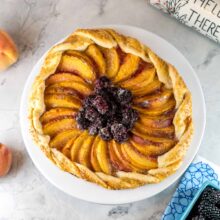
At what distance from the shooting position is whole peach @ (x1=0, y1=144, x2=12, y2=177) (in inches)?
66.6

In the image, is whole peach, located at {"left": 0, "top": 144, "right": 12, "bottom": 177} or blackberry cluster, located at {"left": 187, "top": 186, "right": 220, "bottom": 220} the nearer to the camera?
blackberry cluster, located at {"left": 187, "top": 186, "right": 220, "bottom": 220}

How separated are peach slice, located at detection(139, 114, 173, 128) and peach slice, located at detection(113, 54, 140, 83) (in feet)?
0.34

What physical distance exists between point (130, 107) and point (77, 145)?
6.4 inches

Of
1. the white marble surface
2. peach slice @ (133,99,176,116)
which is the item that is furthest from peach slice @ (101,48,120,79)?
the white marble surface

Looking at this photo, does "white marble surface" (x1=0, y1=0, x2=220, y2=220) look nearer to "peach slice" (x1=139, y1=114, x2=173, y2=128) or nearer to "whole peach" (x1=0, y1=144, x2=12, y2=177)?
"whole peach" (x1=0, y1=144, x2=12, y2=177)

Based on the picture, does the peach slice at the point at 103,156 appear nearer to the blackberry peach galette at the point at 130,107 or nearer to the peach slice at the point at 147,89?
the blackberry peach galette at the point at 130,107

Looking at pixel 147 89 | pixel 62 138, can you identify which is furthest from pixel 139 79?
pixel 62 138

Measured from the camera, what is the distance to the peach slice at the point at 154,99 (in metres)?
1.50

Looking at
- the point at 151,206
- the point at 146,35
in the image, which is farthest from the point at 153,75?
the point at 151,206

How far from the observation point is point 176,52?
1.65m

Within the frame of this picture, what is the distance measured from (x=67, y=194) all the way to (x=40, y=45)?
0.44m

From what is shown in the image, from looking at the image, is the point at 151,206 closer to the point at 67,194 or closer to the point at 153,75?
the point at 67,194

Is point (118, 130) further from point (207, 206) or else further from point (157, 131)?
point (207, 206)

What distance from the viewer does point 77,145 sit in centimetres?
152
